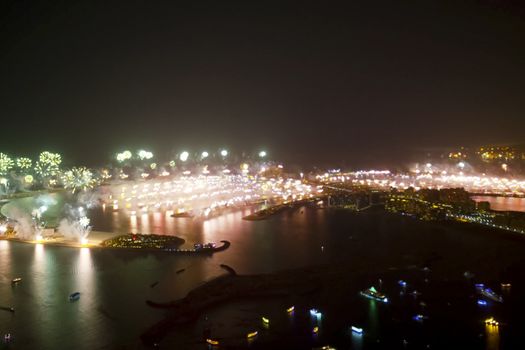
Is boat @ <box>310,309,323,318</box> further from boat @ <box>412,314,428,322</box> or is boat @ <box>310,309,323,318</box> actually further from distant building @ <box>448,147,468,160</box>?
distant building @ <box>448,147,468,160</box>

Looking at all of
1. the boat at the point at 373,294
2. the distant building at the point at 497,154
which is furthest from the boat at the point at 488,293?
the distant building at the point at 497,154

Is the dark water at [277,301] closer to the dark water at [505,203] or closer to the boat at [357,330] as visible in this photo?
the boat at [357,330]


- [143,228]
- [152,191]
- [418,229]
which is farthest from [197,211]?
[418,229]

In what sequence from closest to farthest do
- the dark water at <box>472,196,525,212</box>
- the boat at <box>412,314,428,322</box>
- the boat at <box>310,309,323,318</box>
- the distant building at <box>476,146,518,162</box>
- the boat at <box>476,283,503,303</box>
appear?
1. the boat at <box>412,314,428,322</box>
2. the boat at <box>310,309,323,318</box>
3. the boat at <box>476,283,503,303</box>
4. the dark water at <box>472,196,525,212</box>
5. the distant building at <box>476,146,518,162</box>

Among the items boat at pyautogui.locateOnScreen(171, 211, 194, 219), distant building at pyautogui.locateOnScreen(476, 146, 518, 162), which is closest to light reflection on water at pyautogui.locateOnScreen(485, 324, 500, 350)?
boat at pyautogui.locateOnScreen(171, 211, 194, 219)

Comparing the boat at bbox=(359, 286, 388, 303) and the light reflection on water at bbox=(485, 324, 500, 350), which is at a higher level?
the boat at bbox=(359, 286, 388, 303)

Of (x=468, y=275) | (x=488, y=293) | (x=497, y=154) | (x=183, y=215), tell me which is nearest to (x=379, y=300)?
(x=488, y=293)
